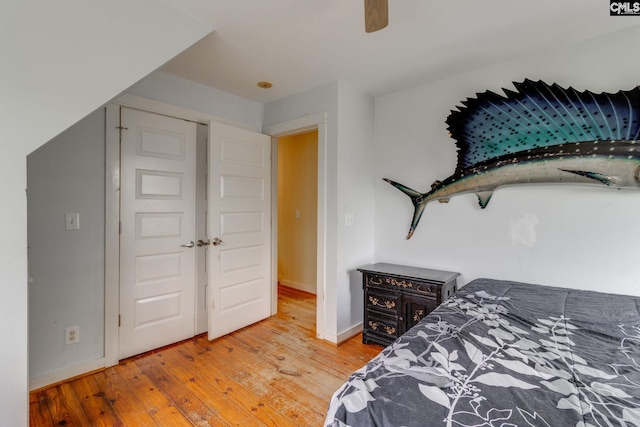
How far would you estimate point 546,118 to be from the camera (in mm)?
2043

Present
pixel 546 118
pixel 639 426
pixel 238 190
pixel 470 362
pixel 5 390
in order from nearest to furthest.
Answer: pixel 639 426
pixel 470 362
pixel 5 390
pixel 546 118
pixel 238 190

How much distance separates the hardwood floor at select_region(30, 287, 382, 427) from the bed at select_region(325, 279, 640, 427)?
3.14 ft

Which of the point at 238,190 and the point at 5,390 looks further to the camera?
the point at 238,190

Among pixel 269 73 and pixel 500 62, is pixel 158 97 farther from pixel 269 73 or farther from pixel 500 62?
pixel 500 62

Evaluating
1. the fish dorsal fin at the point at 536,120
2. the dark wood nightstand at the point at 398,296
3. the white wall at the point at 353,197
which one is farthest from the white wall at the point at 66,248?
the fish dorsal fin at the point at 536,120

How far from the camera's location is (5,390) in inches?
45.4

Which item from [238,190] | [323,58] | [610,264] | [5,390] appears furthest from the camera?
[238,190]

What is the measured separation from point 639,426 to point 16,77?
94.1 inches

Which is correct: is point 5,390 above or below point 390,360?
below

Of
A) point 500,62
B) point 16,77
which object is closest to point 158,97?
point 16,77

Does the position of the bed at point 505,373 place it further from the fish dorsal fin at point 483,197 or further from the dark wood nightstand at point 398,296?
the fish dorsal fin at point 483,197

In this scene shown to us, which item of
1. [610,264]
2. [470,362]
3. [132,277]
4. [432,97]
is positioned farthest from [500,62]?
[132,277]

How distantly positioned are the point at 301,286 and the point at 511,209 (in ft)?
9.80

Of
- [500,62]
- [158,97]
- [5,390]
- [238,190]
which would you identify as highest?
[500,62]
